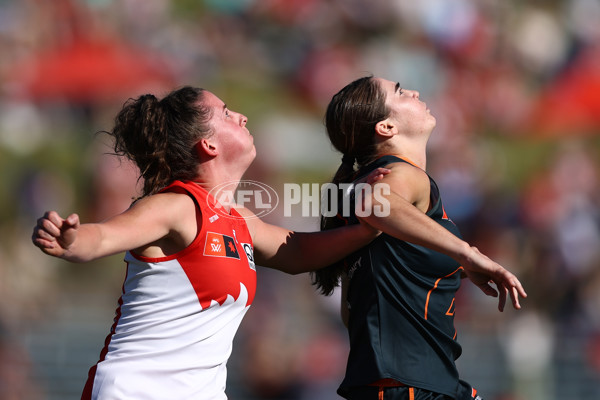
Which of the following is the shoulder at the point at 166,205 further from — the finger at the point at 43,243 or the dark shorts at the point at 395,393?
the dark shorts at the point at 395,393

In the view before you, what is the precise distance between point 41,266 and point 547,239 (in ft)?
17.8

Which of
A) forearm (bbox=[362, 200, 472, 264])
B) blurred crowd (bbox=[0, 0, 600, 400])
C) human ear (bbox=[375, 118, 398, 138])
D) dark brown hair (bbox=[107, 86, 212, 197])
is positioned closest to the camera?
forearm (bbox=[362, 200, 472, 264])

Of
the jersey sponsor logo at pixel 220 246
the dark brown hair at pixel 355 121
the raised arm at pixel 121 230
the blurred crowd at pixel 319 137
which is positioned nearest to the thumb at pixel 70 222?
the raised arm at pixel 121 230

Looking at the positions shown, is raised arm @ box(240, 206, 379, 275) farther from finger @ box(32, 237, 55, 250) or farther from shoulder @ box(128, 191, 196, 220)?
finger @ box(32, 237, 55, 250)

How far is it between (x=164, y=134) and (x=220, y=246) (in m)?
0.49

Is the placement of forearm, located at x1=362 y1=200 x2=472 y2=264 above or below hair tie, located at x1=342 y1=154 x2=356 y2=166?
below

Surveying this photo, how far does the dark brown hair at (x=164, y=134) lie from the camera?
284 cm

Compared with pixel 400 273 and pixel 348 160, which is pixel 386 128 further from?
pixel 400 273

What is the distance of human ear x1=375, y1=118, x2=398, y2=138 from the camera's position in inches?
118

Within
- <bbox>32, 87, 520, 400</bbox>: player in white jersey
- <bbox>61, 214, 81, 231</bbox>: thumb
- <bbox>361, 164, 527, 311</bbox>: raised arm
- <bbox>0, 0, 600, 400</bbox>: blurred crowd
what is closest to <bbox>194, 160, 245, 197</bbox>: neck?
<bbox>32, 87, 520, 400</bbox>: player in white jersey

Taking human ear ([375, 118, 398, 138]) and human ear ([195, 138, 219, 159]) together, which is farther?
human ear ([375, 118, 398, 138])

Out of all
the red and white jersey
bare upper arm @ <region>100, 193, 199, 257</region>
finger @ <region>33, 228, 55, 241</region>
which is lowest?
the red and white jersey

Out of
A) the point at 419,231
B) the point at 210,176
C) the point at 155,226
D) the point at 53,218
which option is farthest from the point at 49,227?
the point at 419,231

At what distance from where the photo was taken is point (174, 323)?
2629mm
